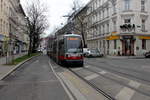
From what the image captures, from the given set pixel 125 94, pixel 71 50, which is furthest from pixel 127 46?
pixel 125 94

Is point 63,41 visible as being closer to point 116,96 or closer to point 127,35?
point 116,96

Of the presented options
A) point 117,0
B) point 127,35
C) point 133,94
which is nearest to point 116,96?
point 133,94

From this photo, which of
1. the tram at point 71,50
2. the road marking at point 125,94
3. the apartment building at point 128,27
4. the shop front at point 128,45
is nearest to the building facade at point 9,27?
the tram at point 71,50

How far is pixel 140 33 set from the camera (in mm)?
39750

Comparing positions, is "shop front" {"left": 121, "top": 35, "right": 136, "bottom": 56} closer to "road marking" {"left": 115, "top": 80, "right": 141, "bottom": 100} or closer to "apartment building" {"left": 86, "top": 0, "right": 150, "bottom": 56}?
"apartment building" {"left": 86, "top": 0, "right": 150, "bottom": 56}

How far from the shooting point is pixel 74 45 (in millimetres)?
18750

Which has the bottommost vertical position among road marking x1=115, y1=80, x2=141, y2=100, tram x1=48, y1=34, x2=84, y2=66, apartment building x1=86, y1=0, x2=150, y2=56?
road marking x1=115, y1=80, x2=141, y2=100

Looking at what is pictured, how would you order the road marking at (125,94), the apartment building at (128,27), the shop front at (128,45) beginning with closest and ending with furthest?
1. the road marking at (125,94)
2. the shop front at (128,45)
3. the apartment building at (128,27)

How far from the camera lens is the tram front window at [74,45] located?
18.5 meters

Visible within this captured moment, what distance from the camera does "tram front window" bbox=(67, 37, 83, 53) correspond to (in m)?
18.5

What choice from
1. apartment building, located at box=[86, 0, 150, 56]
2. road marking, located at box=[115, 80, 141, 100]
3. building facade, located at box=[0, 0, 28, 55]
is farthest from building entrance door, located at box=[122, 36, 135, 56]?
road marking, located at box=[115, 80, 141, 100]

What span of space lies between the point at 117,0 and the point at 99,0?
10.3 meters

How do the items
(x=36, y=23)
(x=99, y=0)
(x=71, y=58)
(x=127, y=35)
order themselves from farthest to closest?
(x=99, y=0), (x=36, y=23), (x=127, y=35), (x=71, y=58)

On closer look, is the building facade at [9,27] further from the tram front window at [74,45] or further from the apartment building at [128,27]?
the apartment building at [128,27]
